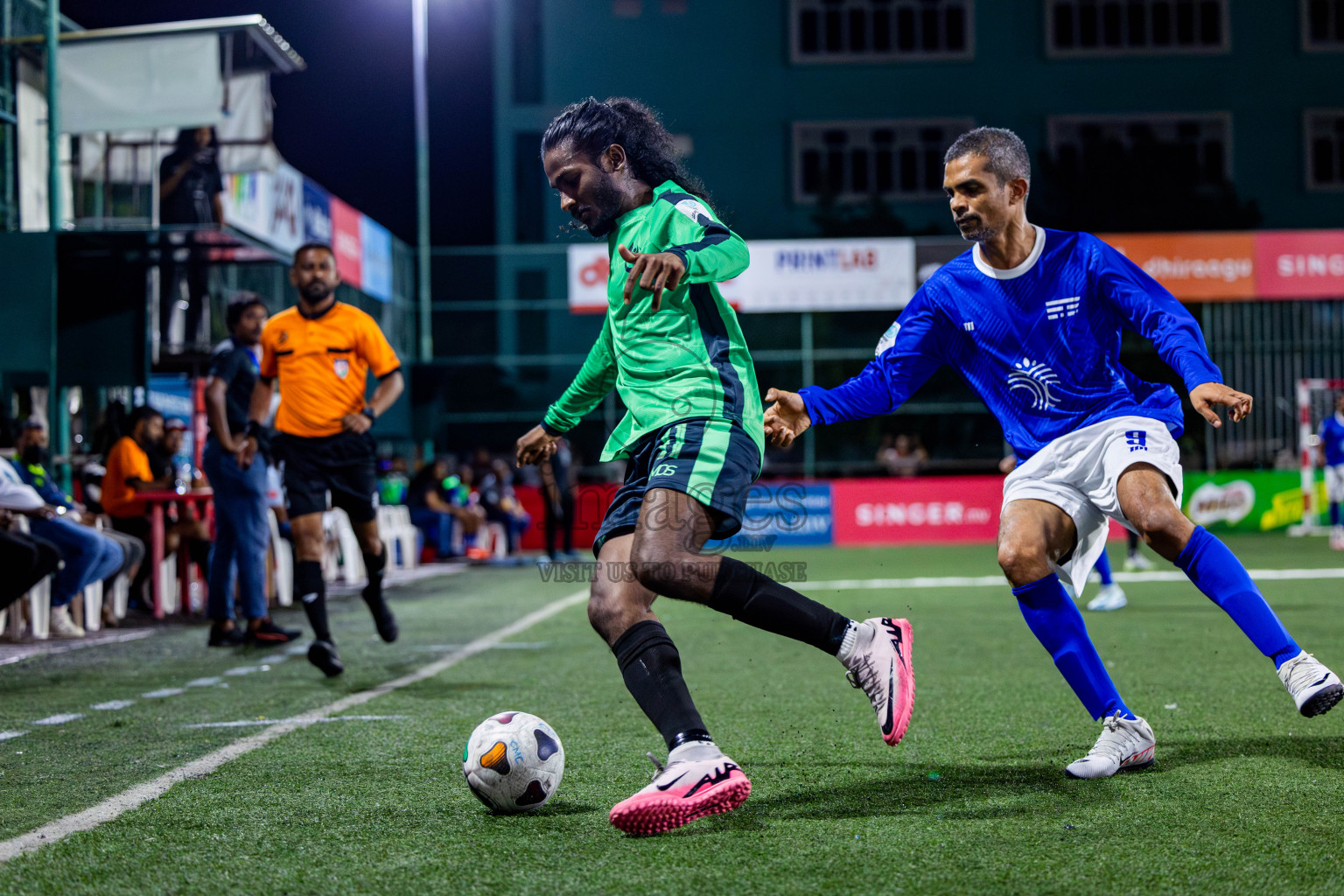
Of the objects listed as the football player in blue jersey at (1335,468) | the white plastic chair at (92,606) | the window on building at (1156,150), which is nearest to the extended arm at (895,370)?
the white plastic chair at (92,606)

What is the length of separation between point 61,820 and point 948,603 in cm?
798

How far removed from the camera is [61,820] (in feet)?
11.4

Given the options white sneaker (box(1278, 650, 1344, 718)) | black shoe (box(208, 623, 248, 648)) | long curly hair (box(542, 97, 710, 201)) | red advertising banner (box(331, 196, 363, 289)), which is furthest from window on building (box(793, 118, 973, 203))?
white sneaker (box(1278, 650, 1344, 718))

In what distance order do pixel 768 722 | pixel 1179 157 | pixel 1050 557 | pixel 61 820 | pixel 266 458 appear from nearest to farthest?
pixel 61 820 < pixel 1050 557 < pixel 768 722 < pixel 266 458 < pixel 1179 157

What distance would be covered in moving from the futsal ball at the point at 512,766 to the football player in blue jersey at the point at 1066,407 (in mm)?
1143

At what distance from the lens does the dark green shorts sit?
3361 millimetres

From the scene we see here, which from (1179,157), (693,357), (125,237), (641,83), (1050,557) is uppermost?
(641,83)

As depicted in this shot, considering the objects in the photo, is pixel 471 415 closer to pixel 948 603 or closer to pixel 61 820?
pixel 948 603

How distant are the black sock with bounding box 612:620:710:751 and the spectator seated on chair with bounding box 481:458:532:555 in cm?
1640

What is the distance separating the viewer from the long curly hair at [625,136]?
359 cm

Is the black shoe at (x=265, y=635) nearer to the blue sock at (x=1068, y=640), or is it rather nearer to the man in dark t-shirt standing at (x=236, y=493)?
the man in dark t-shirt standing at (x=236, y=493)

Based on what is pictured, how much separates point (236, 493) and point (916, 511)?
15.4 metres

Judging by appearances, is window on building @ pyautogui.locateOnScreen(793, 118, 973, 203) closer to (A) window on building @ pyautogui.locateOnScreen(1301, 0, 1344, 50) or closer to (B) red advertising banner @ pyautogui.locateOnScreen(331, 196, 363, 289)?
(A) window on building @ pyautogui.locateOnScreen(1301, 0, 1344, 50)

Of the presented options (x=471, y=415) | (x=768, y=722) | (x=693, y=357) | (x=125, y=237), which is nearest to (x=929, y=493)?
(x=471, y=415)
